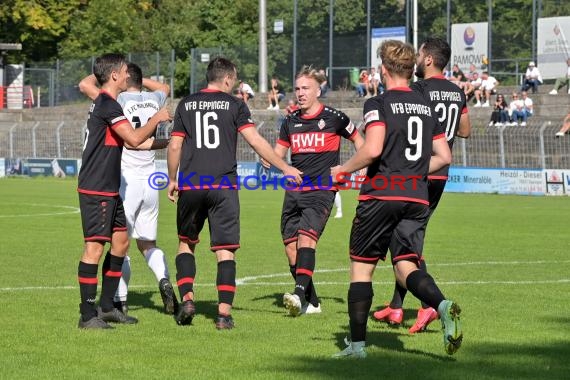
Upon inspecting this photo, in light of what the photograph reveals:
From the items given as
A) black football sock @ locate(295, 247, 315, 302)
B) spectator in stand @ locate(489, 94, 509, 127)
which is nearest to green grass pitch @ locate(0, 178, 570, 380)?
black football sock @ locate(295, 247, 315, 302)

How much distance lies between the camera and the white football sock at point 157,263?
1060 cm

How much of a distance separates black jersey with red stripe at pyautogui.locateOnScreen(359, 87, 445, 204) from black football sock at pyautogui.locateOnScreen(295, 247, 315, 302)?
2637 millimetres

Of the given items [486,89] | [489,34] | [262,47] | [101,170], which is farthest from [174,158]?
[489,34]

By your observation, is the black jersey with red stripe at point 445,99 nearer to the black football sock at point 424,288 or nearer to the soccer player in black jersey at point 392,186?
the soccer player in black jersey at point 392,186

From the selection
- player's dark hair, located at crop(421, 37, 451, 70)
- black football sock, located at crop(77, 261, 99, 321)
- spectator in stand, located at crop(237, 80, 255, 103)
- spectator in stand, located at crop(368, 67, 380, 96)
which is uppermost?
spectator in stand, located at crop(368, 67, 380, 96)

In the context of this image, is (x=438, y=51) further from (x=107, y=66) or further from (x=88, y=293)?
(x=88, y=293)

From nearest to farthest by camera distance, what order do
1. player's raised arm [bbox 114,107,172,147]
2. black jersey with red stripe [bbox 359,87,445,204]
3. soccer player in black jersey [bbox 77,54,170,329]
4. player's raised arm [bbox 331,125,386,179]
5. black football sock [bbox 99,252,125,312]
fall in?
1. player's raised arm [bbox 331,125,386,179]
2. black jersey with red stripe [bbox 359,87,445,204]
3. player's raised arm [bbox 114,107,172,147]
4. soccer player in black jersey [bbox 77,54,170,329]
5. black football sock [bbox 99,252,125,312]

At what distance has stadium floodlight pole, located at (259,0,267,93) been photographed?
47000mm

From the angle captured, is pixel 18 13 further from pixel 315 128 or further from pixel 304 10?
pixel 315 128

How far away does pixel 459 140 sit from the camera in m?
35.7

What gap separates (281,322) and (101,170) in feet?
6.74

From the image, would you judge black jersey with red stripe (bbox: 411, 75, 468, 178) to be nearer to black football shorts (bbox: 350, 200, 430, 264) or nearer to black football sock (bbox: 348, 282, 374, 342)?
black football shorts (bbox: 350, 200, 430, 264)

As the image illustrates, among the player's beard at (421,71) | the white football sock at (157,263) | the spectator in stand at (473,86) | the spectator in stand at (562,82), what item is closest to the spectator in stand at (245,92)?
the spectator in stand at (473,86)

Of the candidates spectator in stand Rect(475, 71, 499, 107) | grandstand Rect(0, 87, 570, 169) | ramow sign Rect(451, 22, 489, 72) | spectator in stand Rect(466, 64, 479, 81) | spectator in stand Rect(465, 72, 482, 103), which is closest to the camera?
grandstand Rect(0, 87, 570, 169)
